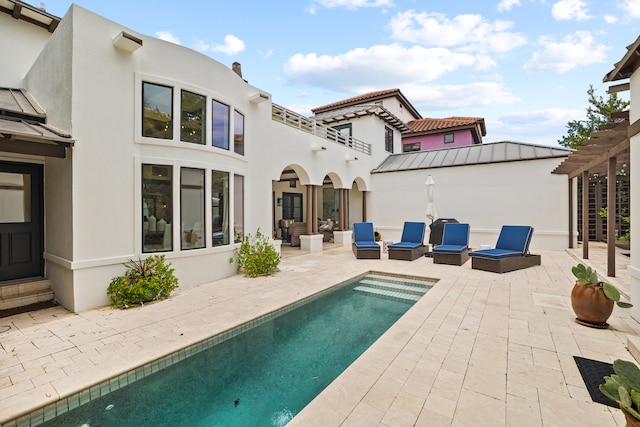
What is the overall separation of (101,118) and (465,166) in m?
13.7

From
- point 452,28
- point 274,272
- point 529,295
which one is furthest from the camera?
point 452,28

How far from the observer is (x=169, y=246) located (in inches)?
263

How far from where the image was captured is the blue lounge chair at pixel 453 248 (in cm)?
924

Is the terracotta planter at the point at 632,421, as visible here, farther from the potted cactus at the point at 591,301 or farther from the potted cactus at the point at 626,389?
the potted cactus at the point at 591,301

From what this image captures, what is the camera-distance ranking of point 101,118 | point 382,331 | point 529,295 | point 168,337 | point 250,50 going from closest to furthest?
point 168,337, point 382,331, point 101,118, point 529,295, point 250,50

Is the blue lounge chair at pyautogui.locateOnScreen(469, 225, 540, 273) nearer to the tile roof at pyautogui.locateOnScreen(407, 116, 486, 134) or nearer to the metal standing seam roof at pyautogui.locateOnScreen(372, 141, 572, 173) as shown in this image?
the metal standing seam roof at pyautogui.locateOnScreen(372, 141, 572, 173)

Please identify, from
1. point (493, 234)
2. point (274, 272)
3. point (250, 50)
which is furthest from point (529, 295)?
point (250, 50)

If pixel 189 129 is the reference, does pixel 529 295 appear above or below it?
below

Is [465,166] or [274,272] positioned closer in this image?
[274,272]

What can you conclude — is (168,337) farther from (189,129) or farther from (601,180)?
(601,180)

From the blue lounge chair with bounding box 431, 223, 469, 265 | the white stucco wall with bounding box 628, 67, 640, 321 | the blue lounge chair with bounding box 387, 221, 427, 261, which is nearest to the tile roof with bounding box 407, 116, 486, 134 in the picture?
the blue lounge chair with bounding box 387, 221, 427, 261

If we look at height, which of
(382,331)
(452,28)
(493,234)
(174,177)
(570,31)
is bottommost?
(382,331)

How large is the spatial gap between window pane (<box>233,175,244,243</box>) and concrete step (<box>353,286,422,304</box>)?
12.1 feet

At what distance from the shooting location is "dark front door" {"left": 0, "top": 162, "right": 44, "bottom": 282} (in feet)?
20.0
